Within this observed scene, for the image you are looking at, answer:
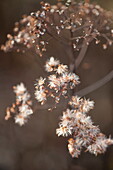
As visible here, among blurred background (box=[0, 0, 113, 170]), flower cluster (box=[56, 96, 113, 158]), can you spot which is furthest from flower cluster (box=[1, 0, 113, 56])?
blurred background (box=[0, 0, 113, 170])

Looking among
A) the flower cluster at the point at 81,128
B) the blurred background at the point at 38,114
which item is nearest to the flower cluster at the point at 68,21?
the flower cluster at the point at 81,128

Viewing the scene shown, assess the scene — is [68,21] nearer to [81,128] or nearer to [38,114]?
[81,128]

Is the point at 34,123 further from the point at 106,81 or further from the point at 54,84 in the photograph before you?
the point at 54,84

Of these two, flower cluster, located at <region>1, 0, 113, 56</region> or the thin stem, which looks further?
the thin stem

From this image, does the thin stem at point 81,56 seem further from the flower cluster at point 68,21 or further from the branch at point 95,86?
the flower cluster at point 68,21

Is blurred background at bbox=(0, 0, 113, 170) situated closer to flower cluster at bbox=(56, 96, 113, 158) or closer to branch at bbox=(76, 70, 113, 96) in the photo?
branch at bbox=(76, 70, 113, 96)
